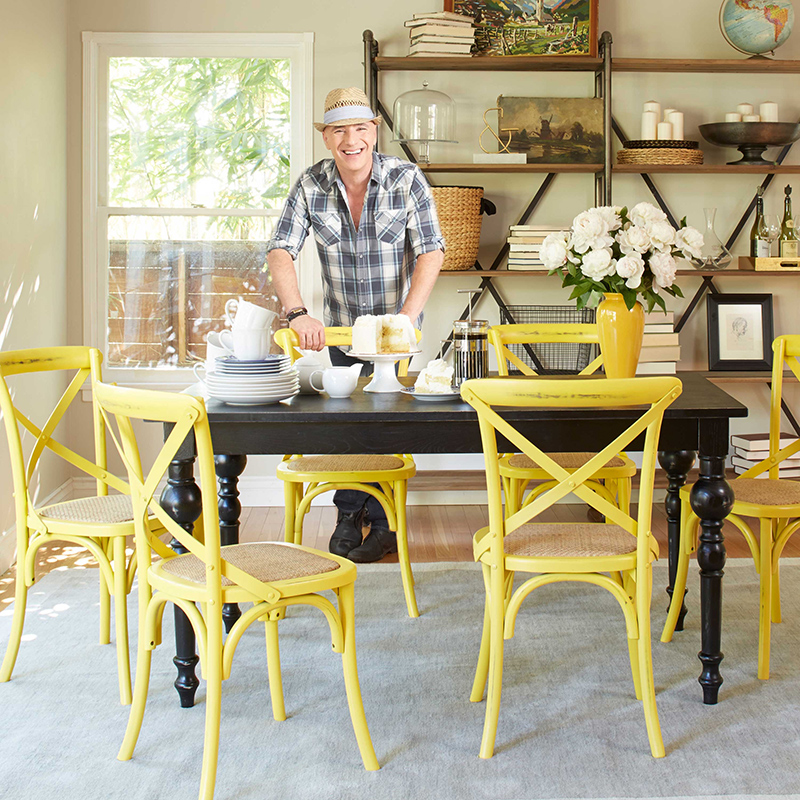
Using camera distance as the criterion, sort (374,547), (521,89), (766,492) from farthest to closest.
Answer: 1. (521,89)
2. (374,547)
3. (766,492)

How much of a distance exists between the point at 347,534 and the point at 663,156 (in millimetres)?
2158

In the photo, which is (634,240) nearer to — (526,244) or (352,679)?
(352,679)

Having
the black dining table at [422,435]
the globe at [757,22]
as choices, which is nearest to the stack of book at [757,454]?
the globe at [757,22]

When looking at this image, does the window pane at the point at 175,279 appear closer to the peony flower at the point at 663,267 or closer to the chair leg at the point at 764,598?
the peony flower at the point at 663,267

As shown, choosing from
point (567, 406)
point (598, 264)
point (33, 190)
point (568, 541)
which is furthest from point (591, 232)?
point (33, 190)

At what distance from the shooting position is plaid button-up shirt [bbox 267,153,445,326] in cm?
354

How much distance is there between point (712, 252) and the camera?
169 inches

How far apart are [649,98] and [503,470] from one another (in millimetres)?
2313

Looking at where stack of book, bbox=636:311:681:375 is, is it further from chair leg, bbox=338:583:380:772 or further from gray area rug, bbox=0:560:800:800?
chair leg, bbox=338:583:380:772

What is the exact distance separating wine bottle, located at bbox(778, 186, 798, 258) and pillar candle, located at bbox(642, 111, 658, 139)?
67 cm

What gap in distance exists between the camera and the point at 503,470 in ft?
9.62

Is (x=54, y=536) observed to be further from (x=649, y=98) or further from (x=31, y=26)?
(x=649, y=98)

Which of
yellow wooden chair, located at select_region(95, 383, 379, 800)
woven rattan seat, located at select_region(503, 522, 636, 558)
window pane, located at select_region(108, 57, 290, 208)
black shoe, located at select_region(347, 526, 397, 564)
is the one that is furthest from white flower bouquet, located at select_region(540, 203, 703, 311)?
window pane, located at select_region(108, 57, 290, 208)

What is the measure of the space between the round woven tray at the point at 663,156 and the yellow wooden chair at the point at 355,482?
180 centimetres
